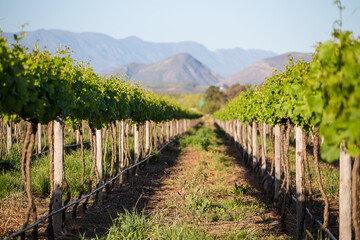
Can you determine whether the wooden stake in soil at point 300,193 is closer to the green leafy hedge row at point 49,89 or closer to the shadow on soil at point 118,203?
the shadow on soil at point 118,203

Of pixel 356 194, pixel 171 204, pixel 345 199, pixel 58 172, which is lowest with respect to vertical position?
pixel 171 204

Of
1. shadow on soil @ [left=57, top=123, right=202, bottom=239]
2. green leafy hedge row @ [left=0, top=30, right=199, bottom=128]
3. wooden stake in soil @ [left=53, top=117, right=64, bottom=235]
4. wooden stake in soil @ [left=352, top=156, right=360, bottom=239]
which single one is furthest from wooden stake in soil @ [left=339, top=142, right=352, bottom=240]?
wooden stake in soil @ [left=53, top=117, right=64, bottom=235]

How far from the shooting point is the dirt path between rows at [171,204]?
528cm

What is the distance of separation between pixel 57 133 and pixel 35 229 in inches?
64.5

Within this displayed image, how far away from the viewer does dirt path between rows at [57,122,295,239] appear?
5.28 meters

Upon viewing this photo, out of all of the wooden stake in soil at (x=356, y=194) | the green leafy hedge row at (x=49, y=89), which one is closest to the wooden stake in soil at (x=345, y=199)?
the wooden stake in soil at (x=356, y=194)

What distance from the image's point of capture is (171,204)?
261 inches

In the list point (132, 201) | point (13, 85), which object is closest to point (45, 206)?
point (132, 201)

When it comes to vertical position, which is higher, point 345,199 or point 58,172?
point 58,172

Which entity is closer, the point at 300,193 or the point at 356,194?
the point at 356,194

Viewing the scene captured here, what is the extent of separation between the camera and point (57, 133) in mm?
5441

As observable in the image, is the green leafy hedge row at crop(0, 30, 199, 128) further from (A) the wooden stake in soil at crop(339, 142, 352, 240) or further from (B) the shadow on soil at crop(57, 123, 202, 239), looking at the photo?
(A) the wooden stake in soil at crop(339, 142, 352, 240)

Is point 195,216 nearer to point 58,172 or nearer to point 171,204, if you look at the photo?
point 171,204

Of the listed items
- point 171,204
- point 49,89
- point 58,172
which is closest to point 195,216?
point 171,204
